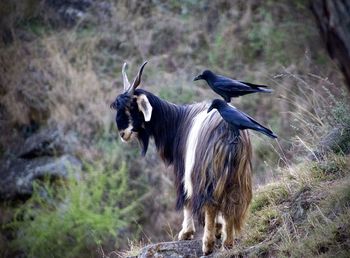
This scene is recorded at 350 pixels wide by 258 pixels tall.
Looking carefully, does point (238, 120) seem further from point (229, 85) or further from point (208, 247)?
point (208, 247)

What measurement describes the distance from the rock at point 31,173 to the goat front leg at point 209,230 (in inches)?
283

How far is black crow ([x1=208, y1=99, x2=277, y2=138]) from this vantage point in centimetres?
611

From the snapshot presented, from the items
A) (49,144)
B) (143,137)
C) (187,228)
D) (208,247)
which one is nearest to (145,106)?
(143,137)

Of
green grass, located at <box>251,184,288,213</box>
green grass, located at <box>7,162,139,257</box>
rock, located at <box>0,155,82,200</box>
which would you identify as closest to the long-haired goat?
green grass, located at <box>251,184,288,213</box>

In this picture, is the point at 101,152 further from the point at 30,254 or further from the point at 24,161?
the point at 30,254

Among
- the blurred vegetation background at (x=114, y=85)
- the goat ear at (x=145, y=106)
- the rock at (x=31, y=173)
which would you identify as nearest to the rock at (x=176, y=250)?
the goat ear at (x=145, y=106)

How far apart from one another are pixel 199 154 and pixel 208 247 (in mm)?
919

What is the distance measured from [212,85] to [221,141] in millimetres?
658

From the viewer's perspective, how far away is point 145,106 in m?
7.28

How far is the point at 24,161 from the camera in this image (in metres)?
14.5

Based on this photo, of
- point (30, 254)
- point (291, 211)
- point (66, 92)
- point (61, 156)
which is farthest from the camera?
point (66, 92)

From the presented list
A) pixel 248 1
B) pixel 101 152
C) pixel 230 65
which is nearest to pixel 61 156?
pixel 101 152

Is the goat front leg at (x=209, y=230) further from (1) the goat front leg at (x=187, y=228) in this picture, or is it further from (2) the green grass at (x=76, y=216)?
(2) the green grass at (x=76, y=216)

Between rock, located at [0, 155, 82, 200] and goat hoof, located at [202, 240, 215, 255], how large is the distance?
7181mm
